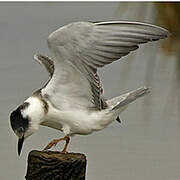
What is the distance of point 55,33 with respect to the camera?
3.50m

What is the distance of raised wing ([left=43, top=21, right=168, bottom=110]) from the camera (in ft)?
11.4

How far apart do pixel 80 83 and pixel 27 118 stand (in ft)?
0.58

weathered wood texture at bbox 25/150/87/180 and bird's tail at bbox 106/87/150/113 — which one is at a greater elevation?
bird's tail at bbox 106/87/150/113

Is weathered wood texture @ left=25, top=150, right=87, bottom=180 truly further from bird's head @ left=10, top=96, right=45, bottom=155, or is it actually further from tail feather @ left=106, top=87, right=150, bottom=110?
tail feather @ left=106, top=87, right=150, bottom=110

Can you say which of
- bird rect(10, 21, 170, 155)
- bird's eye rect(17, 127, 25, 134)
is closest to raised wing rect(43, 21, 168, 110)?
bird rect(10, 21, 170, 155)

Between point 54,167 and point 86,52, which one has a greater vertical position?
point 86,52

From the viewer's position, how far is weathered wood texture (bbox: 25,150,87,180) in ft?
11.5

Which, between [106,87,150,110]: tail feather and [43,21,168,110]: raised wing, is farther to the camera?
[106,87,150,110]: tail feather

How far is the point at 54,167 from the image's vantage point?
11.5 ft

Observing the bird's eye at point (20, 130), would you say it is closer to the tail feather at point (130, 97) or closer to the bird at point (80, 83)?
the bird at point (80, 83)

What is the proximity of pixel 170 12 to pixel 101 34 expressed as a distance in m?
0.54

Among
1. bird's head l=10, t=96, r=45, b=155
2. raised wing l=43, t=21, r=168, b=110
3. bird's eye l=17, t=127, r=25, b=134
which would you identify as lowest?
bird's eye l=17, t=127, r=25, b=134

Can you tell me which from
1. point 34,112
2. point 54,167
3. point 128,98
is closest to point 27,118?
point 34,112

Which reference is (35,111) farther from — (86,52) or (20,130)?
(86,52)
